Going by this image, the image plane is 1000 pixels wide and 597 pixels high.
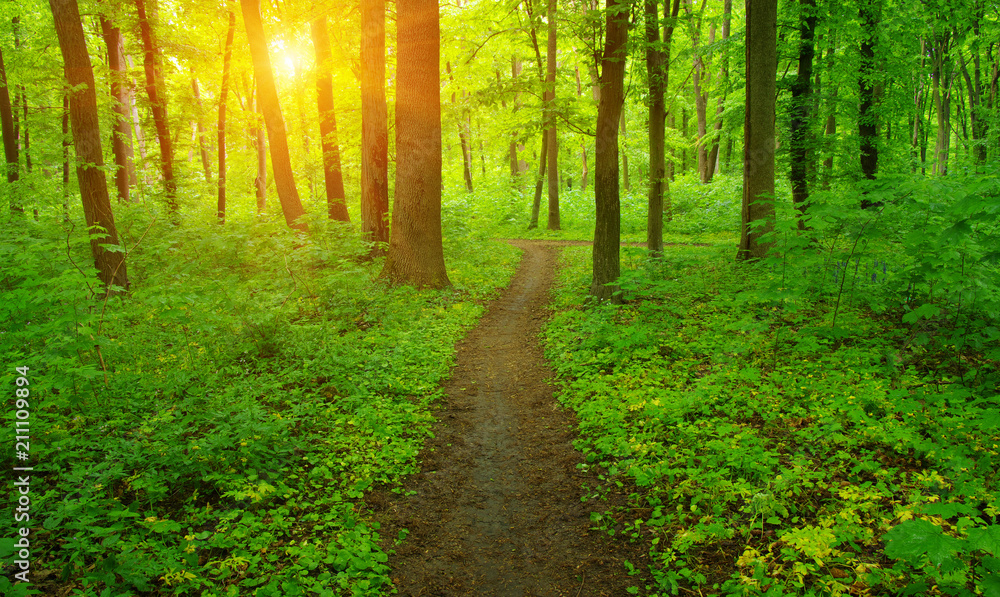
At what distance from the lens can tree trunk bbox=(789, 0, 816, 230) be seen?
12.0m

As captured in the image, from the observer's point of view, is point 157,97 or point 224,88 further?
point 224,88

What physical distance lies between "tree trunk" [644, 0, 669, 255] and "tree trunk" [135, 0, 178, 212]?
15566 mm

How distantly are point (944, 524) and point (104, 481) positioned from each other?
6.05 meters

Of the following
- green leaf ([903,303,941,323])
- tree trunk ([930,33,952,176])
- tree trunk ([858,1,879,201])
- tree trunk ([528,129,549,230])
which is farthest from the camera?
tree trunk ([528,129,549,230])

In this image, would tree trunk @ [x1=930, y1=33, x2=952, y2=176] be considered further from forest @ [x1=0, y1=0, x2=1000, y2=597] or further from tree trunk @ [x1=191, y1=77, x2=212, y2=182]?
tree trunk @ [x1=191, y1=77, x2=212, y2=182]

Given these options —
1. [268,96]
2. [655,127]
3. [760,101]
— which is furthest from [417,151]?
[760,101]

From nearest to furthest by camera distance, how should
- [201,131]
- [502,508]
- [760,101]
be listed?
1. [502,508]
2. [760,101]
3. [201,131]

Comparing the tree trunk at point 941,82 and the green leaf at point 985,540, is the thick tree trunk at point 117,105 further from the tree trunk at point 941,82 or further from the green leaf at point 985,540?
the tree trunk at point 941,82

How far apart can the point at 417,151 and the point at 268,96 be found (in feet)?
18.0

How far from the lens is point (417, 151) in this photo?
1040cm

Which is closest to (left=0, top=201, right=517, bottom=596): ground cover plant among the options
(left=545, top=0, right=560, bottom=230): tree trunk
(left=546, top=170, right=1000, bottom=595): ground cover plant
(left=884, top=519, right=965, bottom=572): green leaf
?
(left=546, top=170, right=1000, bottom=595): ground cover plant

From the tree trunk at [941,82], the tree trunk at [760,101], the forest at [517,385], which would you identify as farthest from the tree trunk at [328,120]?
the tree trunk at [941,82]

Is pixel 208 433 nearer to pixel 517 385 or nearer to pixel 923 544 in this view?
pixel 517 385

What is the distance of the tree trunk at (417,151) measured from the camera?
398 inches
